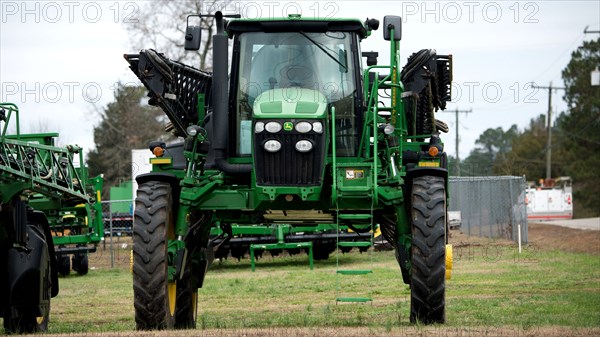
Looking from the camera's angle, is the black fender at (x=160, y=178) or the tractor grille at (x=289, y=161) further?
the black fender at (x=160, y=178)

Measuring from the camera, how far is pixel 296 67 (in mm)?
13008

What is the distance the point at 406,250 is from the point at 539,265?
1361cm

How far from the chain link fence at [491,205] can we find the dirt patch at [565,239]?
3.41ft

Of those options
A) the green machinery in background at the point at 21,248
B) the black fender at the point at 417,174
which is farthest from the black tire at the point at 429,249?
the green machinery in background at the point at 21,248

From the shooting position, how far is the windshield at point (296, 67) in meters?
13.0

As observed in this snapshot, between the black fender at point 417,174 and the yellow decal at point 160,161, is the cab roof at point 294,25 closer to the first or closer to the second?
the yellow decal at point 160,161

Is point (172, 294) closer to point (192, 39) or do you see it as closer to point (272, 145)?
point (272, 145)

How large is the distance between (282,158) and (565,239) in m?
28.3

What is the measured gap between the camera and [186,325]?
13.5 metres

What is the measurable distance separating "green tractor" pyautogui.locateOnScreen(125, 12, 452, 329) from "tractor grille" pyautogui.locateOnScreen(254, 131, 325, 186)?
0.04 ft

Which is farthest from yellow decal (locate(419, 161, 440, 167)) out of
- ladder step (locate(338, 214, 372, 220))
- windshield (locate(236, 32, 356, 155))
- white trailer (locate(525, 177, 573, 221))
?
white trailer (locate(525, 177, 573, 221))

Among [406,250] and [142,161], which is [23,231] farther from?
[142,161]

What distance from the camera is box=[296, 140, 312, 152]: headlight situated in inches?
475

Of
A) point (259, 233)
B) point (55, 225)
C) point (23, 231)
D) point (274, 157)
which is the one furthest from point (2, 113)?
point (55, 225)
